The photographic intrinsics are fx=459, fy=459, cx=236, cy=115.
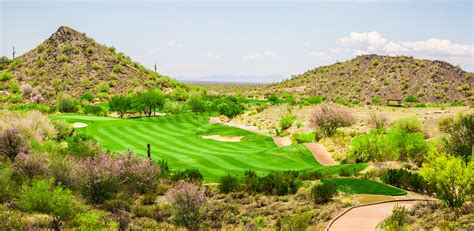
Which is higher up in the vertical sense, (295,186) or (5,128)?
(5,128)

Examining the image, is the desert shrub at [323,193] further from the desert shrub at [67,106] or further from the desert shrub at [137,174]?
the desert shrub at [67,106]

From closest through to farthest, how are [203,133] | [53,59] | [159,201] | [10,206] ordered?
[10,206] < [159,201] < [203,133] < [53,59]

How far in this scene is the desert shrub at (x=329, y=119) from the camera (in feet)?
140

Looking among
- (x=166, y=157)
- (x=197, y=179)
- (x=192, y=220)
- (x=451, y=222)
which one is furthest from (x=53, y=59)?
(x=451, y=222)

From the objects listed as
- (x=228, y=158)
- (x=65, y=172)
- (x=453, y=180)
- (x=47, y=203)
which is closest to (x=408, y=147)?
(x=453, y=180)

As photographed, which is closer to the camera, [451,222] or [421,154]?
[451,222]

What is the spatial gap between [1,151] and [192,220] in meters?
15.6

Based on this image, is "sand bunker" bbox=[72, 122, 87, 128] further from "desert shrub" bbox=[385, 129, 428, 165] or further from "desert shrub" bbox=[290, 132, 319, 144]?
"desert shrub" bbox=[385, 129, 428, 165]

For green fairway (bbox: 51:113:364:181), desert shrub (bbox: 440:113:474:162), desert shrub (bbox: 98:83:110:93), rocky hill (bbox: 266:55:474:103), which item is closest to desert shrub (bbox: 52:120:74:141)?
green fairway (bbox: 51:113:364:181)

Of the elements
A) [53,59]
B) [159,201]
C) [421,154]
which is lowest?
[159,201]

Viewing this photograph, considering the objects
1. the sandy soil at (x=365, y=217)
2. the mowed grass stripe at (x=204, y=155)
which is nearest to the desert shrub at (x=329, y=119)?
the mowed grass stripe at (x=204, y=155)

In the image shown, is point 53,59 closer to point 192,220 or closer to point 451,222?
point 192,220

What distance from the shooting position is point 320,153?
3675 cm

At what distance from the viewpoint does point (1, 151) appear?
92.0ft
